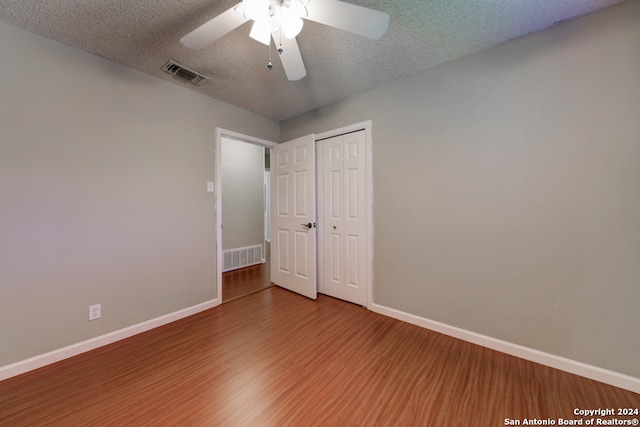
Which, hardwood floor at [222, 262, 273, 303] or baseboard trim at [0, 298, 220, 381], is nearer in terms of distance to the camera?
baseboard trim at [0, 298, 220, 381]

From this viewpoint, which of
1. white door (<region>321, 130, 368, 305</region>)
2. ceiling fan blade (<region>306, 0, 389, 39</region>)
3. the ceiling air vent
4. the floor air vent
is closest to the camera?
ceiling fan blade (<region>306, 0, 389, 39</region>)

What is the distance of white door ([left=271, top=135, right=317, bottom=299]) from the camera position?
9.66 ft

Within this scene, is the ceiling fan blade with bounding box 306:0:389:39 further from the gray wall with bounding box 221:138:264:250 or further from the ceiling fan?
the gray wall with bounding box 221:138:264:250

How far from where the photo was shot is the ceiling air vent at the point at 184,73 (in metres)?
2.08

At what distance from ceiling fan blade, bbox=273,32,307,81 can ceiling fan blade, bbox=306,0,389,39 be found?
211 mm

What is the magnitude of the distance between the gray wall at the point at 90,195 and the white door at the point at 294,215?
103 centimetres

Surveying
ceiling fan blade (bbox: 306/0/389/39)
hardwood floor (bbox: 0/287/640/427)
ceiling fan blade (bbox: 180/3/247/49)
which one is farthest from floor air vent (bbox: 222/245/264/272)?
ceiling fan blade (bbox: 306/0/389/39)

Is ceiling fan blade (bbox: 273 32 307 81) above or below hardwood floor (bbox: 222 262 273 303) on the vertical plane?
above

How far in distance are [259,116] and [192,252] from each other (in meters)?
2.00

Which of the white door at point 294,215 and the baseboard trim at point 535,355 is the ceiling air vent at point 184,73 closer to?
the white door at point 294,215

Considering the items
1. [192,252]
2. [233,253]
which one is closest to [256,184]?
[233,253]

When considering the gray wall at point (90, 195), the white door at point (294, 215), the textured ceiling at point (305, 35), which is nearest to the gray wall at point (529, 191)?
the textured ceiling at point (305, 35)

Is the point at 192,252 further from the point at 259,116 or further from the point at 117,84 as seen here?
the point at 259,116

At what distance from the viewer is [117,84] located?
2.05 metres
